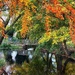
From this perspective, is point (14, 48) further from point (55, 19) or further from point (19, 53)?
point (55, 19)

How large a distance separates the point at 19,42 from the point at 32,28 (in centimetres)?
753

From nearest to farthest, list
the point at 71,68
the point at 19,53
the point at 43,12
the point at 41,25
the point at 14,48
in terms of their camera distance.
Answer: the point at 43,12, the point at 41,25, the point at 71,68, the point at 14,48, the point at 19,53

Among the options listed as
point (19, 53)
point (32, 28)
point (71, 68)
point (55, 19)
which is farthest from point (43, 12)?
point (19, 53)

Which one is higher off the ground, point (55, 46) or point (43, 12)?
point (43, 12)

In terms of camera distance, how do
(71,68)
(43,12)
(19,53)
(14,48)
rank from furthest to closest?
1. (19,53)
2. (14,48)
3. (71,68)
4. (43,12)

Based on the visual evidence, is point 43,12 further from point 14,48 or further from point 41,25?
point 14,48

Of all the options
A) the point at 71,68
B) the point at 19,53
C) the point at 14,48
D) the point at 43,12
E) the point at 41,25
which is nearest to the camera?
the point at 43,12

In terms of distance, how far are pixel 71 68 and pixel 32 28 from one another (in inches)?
163

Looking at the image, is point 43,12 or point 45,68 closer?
point 43,12

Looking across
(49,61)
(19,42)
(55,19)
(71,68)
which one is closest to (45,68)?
(49,61)

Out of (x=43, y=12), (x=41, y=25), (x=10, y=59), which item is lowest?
(x=10, y=59)

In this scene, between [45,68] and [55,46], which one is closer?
[55,46]

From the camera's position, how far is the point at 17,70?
12.0m

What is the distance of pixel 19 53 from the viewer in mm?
15039
